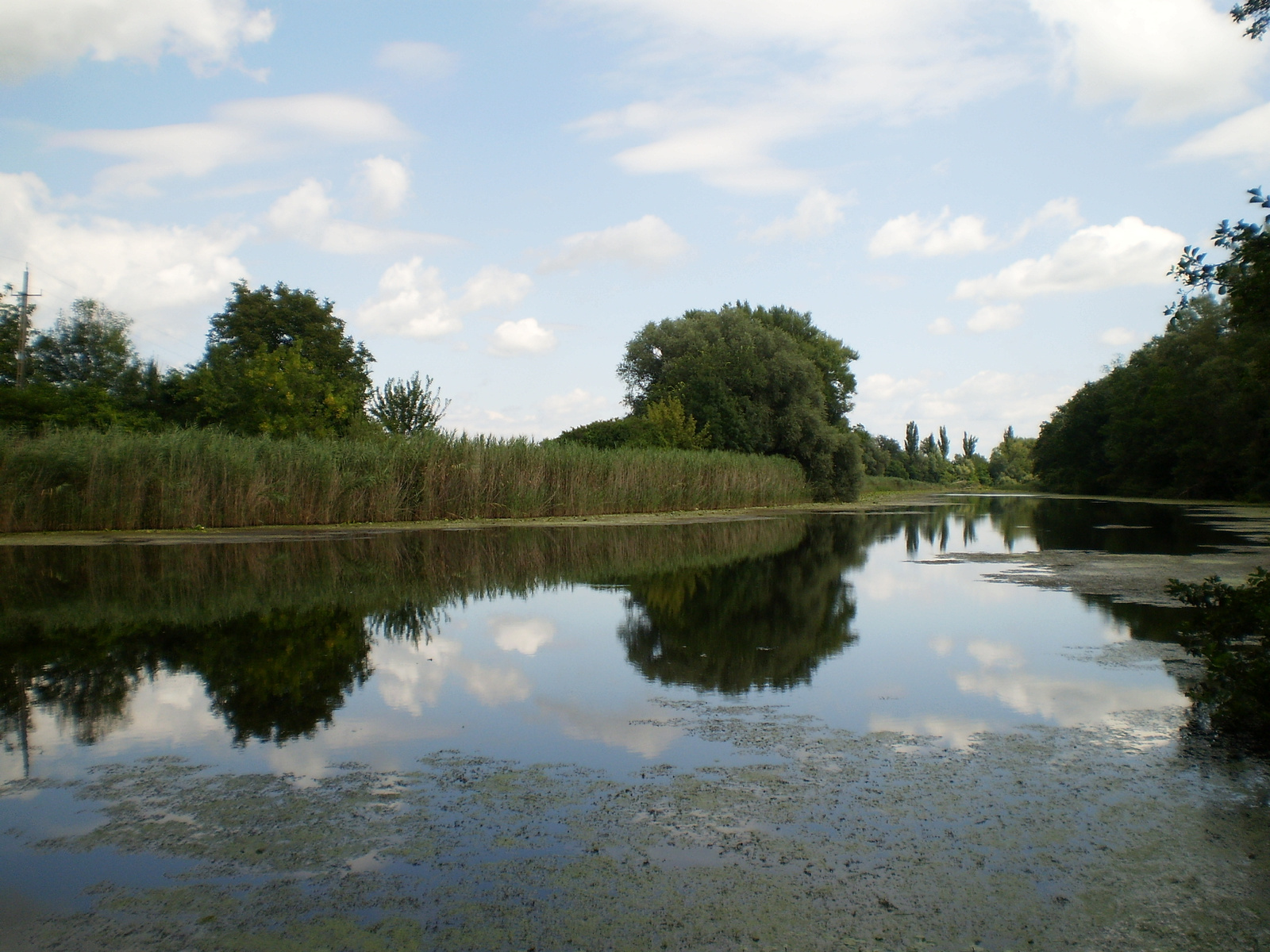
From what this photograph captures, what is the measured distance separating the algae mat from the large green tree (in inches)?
1469

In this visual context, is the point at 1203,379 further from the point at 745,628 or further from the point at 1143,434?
the point at 745,628

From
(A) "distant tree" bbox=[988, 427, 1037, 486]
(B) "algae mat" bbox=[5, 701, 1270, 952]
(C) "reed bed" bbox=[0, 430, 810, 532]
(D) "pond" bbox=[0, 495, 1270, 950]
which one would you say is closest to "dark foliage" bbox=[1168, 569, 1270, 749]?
(D) "pond" bbox=[0, 495, 1270, 950]

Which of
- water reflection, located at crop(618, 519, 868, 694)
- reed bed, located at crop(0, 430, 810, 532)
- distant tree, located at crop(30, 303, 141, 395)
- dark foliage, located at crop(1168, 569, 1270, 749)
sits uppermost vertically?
distant tree, located at crop(30, 303, 141, 395)

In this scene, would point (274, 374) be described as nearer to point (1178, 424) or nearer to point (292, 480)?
point (292, 480)

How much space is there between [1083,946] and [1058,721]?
268 centimetres

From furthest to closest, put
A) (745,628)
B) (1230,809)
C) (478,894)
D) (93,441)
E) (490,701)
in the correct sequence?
(93,441) → (745,628) → (490,701) → (1230,809) → (478,894)

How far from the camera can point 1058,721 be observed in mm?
5082

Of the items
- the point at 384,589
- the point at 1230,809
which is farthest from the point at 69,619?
the point at 1230,809

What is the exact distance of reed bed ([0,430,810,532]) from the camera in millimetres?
18688

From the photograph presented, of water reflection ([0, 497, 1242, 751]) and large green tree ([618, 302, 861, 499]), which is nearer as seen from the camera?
water reflection ([0, 497, 1242, 751])

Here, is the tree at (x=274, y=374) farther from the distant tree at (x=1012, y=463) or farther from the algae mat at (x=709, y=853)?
the distant tree at (x=1012, y=463)

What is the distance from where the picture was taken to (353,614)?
8930mm

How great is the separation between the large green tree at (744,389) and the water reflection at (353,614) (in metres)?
24.4

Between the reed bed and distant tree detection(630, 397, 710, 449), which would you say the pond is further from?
distant tree detection(630, 397, 710, 449)
